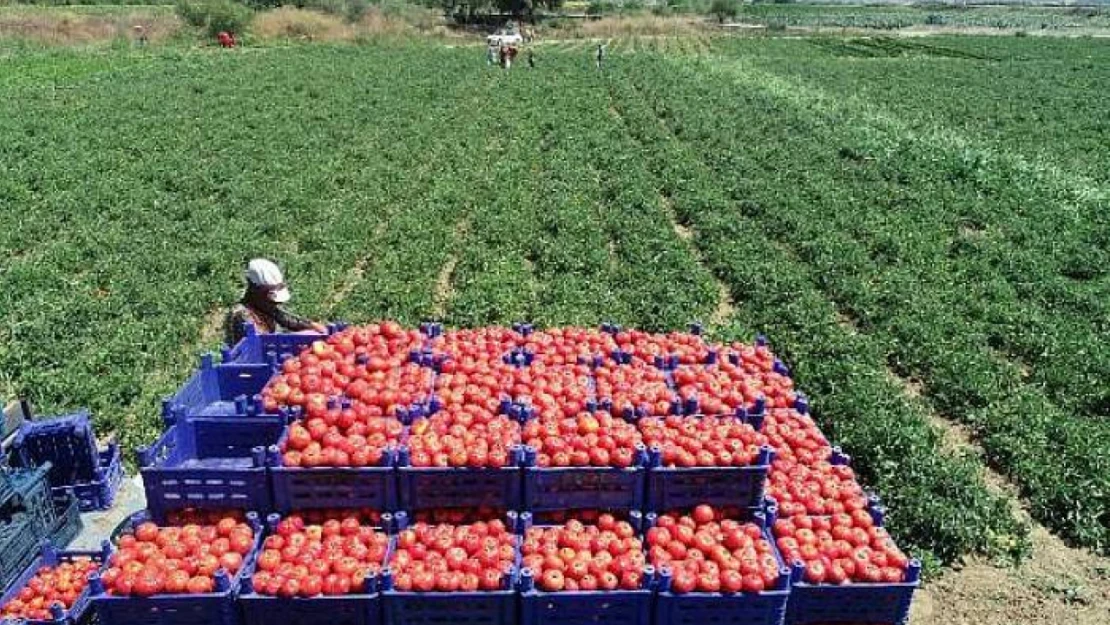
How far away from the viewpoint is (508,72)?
45.1 m

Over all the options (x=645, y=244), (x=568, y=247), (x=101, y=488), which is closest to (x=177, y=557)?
(x=101, y=488)

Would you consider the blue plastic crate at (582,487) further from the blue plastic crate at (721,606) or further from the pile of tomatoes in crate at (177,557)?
the pile of tomatoes in crate at (177,557)

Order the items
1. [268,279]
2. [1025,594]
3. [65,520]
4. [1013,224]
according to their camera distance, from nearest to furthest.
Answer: [65,520] → [1025,594] → [268,279] → [1013,224]

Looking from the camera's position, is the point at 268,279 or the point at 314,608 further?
the point at 268,279

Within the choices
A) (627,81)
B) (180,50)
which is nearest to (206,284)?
(627,81)

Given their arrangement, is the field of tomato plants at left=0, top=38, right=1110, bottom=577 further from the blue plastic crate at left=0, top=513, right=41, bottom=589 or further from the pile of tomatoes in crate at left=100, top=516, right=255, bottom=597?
the pile of tomatoes in crate at left=100, top=516, right=255, bottom=597

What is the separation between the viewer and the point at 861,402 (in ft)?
33.2

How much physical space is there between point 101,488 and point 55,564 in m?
1.17

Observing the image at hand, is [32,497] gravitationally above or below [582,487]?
below

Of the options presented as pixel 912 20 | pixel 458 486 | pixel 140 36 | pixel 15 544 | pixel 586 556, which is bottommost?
pixel 15 544

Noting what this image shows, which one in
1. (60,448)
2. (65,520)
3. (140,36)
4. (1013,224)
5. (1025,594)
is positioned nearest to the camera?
(65,520)

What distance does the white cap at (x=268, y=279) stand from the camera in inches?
332

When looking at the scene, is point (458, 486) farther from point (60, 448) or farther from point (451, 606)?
point (60, 448)

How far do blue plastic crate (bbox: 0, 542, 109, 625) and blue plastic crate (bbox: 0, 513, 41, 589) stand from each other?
0.07 metres
